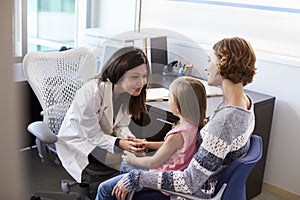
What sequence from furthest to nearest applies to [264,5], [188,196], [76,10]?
[76,10] < [264,5] < [188,196]

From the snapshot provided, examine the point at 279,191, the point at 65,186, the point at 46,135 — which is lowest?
the point at 279,191

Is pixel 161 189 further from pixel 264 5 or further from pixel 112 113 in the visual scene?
pixel 264 5

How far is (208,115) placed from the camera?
1630mm

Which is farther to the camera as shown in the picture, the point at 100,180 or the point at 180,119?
the point at 100,180

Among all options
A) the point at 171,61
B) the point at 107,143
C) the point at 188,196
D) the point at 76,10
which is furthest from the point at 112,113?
the point at 76,10

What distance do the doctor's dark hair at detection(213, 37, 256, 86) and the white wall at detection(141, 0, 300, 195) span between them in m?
1.01

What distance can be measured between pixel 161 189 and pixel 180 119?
28 cm

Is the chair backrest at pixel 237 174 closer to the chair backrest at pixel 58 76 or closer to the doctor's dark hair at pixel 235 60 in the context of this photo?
the doctor's dark hair at pixel 235 60

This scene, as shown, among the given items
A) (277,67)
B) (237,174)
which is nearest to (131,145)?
(237,174)

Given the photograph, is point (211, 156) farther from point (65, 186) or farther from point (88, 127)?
point (65, 186)

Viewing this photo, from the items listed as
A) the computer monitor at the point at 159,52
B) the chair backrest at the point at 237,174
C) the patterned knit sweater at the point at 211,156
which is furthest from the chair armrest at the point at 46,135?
the computer monitor at the point at 159,52

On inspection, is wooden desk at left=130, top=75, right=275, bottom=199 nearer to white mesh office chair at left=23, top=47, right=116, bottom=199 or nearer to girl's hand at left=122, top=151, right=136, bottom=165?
girl's hand at left=122, top=151, right=136, bottom=165

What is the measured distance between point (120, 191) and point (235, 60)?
2.19ft

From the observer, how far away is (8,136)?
0.34 m
